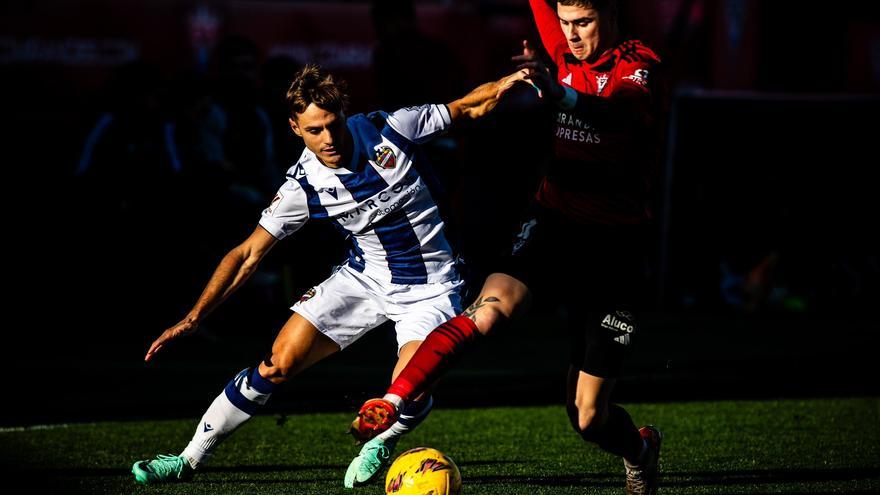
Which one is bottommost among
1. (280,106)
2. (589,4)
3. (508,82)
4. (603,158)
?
(280,106)

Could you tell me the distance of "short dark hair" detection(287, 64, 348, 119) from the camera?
566cm

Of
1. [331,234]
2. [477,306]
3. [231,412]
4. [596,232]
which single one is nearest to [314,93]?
[477,306]

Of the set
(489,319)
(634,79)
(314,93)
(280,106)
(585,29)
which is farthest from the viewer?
(280,106)

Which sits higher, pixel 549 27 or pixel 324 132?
pixel 549 27

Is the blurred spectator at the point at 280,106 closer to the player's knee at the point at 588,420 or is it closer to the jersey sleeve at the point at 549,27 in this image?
the jersey sleeve at the point at 549,27

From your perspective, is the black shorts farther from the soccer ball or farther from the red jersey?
the soccer ball

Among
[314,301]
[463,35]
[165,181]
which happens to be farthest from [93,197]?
[314,301]

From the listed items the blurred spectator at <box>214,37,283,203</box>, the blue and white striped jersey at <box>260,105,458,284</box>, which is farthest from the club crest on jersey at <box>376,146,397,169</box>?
the blurred spectator at <box>214,37,283,203</box>

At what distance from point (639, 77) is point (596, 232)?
0.67 meters

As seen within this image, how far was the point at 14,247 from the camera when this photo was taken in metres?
11.7

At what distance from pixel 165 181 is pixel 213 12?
2.21m

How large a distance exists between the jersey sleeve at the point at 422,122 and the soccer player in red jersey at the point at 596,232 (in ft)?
1.89

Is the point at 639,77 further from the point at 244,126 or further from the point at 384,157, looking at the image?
the point at 244,126

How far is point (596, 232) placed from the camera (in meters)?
5.54
